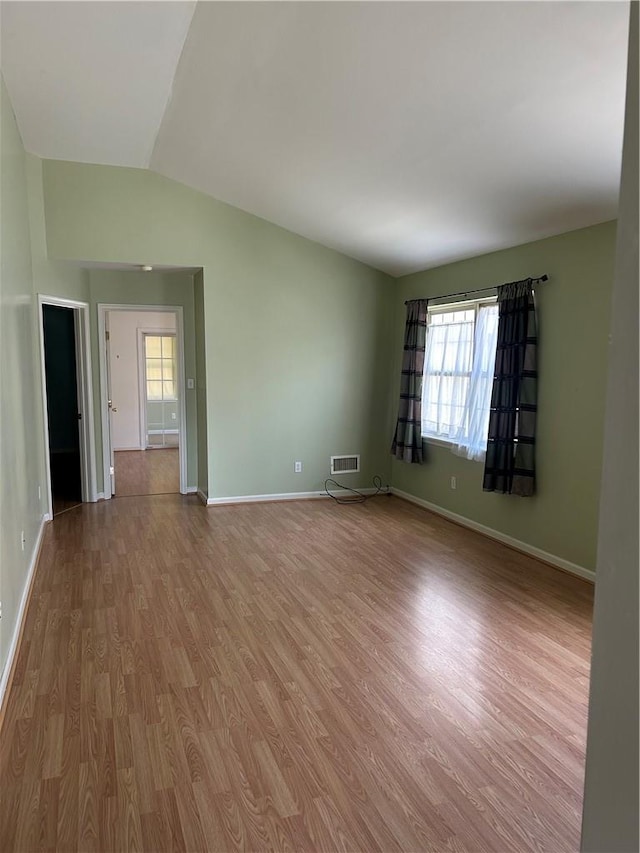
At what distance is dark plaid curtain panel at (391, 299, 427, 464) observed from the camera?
19.2 ft

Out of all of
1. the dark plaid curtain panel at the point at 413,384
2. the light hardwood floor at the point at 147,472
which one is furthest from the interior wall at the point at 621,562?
the light hardwood floor at the point at 147,472

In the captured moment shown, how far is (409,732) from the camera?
2.36 meters

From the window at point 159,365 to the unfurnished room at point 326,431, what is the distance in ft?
10.2

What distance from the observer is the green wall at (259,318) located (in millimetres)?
5328

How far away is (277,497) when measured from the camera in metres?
6.26

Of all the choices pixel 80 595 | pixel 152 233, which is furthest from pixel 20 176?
pixel 80 595

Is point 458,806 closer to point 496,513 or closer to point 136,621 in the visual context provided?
point 136,621

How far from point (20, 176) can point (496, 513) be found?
15.5ft

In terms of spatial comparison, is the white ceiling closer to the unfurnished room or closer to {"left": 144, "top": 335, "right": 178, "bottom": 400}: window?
the unfurnished room

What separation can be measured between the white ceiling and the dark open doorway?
6.01 ft

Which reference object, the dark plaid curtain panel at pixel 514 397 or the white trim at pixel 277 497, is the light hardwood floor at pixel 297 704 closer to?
the dark plaid curtain panel at pixel 514 397

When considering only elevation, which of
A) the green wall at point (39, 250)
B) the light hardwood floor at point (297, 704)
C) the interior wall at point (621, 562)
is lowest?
the light hardwood floor at point (297, 704)

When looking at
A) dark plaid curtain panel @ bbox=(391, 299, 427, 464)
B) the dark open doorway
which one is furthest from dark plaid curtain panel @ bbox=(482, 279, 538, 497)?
the dark open doorway

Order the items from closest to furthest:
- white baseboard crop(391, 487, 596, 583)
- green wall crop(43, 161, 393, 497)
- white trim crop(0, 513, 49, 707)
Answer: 1. white trim crop(0, 513, 49, 707)
2. white baseboard crop(391, 487, 596, 583)
3. green wall crop(43, 161, 393, 497)
